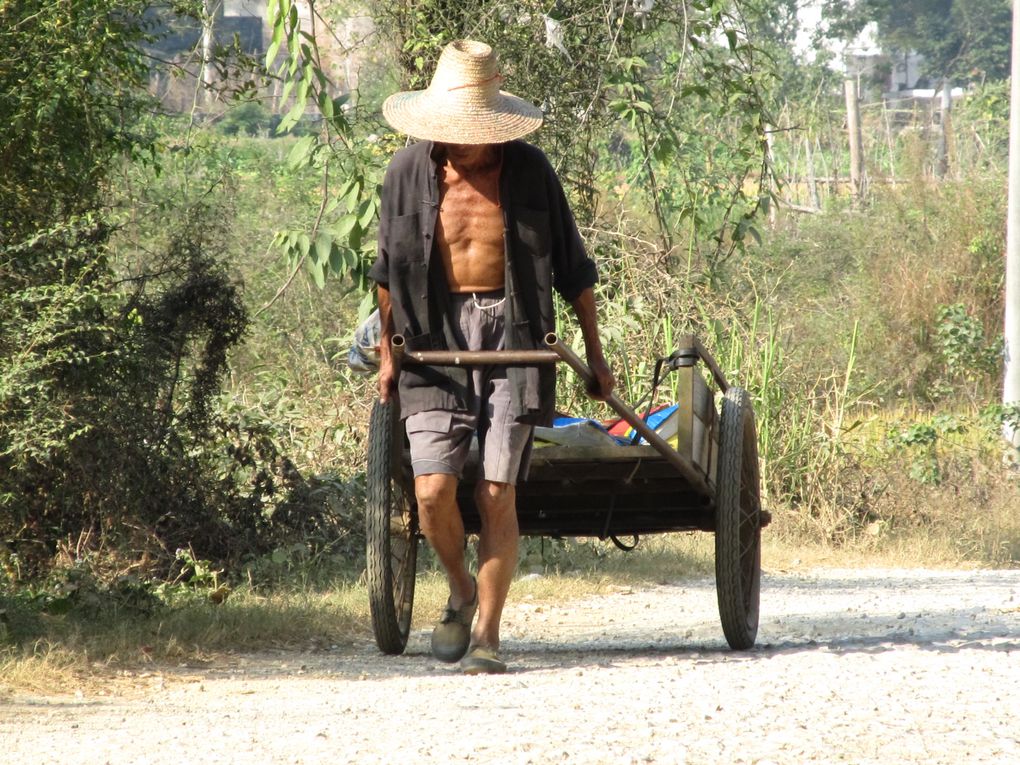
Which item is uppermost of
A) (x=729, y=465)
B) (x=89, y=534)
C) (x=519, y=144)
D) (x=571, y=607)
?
(x=519, y=144)

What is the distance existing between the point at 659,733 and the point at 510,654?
80.8 inches

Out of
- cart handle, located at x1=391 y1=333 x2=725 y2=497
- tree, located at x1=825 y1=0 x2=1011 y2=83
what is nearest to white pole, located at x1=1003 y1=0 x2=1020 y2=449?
cart handle, located at x1=391 y1=333 x2=725 y2=497

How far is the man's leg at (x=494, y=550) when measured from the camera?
17.8 ft

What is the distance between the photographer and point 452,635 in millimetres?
5613

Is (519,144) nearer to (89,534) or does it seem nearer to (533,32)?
(89,534)

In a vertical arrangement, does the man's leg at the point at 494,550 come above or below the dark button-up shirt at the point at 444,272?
below

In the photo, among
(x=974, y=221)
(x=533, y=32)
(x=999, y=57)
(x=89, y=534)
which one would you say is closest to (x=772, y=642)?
(x=89, y=534)

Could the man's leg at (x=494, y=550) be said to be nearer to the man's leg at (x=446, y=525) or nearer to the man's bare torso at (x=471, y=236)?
the man's leg at (x=446, y=525)

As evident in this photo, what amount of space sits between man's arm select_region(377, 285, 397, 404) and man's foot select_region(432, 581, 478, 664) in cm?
83

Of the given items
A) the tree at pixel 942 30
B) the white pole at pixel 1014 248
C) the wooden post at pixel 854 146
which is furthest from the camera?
the tree at pixel 942 30

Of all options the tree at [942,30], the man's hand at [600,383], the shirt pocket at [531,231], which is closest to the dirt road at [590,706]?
the man's hand at [600,383]

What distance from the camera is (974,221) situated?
1822 centimetres

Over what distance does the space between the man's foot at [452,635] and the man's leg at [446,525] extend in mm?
35

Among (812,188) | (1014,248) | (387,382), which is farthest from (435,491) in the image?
(812,188)
